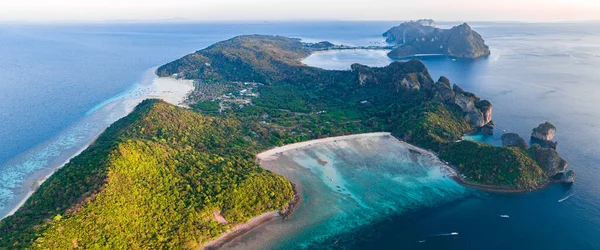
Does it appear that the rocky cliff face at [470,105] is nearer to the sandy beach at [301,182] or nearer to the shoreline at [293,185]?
the shoreline at [293,185]

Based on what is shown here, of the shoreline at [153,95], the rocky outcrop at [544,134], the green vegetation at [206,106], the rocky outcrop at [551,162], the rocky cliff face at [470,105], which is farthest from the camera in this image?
the shoreline at [153,95]

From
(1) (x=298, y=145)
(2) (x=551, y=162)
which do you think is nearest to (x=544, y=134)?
(2) (x=551, y=162)

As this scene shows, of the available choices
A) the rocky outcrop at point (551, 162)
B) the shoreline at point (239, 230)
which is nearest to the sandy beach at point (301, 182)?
the shoreline at point (239, 230)

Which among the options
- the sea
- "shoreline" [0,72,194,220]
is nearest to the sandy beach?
the sea

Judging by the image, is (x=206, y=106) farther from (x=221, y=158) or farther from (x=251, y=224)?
(x=251, y=224)

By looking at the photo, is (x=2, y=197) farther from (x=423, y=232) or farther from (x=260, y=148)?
(x=423, y=232)

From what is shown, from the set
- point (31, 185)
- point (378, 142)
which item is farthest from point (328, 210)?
point (31, 185)
